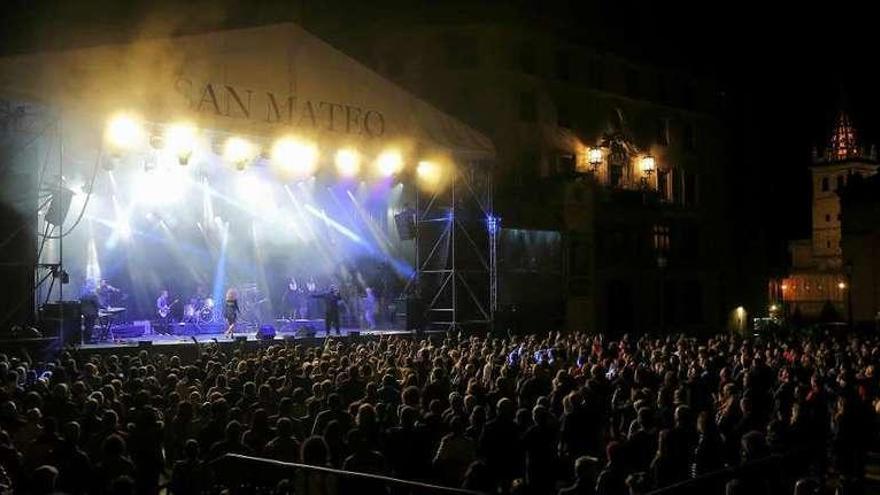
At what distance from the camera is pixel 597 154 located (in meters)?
39.7

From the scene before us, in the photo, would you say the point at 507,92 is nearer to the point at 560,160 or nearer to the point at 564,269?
the point at 560,160

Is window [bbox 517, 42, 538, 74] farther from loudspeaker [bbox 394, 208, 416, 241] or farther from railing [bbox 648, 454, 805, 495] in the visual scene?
railing [bbox 648, 454, 805, 495]

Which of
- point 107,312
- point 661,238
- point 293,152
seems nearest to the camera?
point 293,152

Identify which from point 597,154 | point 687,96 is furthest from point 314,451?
point 687,96

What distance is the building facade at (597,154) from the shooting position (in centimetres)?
3700

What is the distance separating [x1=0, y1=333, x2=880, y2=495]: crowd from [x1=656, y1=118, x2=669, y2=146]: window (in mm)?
32329

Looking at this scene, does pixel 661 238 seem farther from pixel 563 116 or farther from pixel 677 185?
pixel 563 116

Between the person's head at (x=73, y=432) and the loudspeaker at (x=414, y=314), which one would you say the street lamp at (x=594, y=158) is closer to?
the loudspeaker at (x=414, y=314)

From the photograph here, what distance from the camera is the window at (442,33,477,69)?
37.5 m

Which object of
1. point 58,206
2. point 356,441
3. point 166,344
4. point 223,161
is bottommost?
point 356,441

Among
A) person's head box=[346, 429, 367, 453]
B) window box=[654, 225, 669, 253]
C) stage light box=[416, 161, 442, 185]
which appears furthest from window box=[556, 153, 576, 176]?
person's head box=[346, 429, 367, 453]

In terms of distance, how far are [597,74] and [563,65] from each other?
8.63ft

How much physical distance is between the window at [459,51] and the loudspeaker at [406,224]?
38.3 feet

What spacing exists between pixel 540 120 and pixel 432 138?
17139 mm
